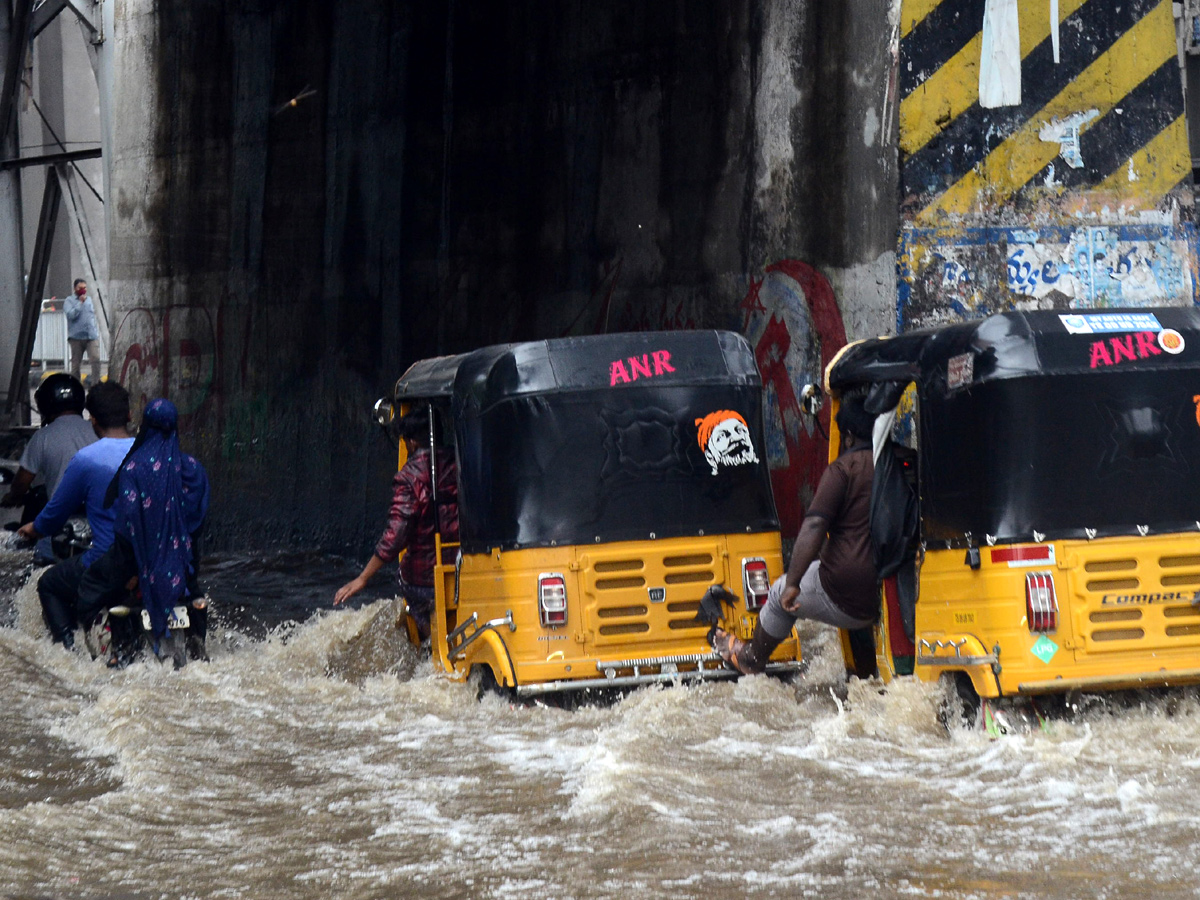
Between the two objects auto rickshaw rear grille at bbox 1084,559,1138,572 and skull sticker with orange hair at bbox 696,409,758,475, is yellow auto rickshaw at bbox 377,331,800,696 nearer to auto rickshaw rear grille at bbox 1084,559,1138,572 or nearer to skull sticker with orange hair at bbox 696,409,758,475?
skull sticker with orange hair at bbox 696,409,758,475

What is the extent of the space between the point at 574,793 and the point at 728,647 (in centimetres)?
164

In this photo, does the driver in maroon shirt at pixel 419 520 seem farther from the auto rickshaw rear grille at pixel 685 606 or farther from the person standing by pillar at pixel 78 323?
the person standing by pillar at pixel 78 323

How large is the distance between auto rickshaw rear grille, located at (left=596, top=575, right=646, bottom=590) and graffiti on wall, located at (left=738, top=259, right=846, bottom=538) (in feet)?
9.82

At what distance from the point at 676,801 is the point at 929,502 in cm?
173

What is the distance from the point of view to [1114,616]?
6.41 m

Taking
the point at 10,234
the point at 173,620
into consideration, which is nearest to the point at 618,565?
the point at 173,620

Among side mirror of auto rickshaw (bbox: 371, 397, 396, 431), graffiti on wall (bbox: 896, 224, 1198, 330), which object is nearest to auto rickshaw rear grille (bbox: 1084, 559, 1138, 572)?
graffiti on wall (bbox: 896, 224, 1198, 330)

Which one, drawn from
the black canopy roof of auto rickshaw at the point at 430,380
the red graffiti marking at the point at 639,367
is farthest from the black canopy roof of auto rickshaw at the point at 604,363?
the black canopy roof of auto rickshaw at the point at 430,380

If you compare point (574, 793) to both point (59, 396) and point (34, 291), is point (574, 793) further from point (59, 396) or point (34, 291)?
point (34, 291)

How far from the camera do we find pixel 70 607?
9094mm

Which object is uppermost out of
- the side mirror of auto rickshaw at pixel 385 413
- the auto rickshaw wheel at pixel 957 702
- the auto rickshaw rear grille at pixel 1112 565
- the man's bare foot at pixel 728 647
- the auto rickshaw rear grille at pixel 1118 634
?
the side mirror of auto rickshaw at pixel 385 413

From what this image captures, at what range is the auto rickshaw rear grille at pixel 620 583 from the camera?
25.4 ft

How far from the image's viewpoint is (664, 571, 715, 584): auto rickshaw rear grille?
782 cm

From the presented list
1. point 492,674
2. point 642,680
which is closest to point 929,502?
point 642,680
